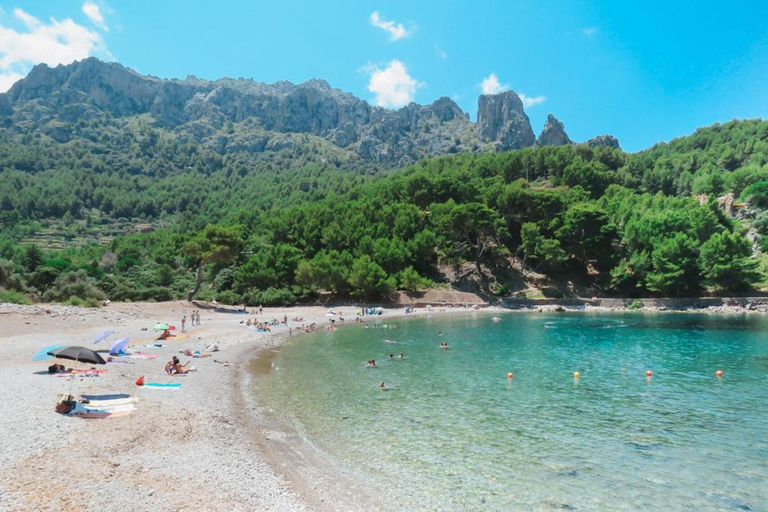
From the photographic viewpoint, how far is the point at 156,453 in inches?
392

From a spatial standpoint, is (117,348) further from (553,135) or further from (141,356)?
(553,135)

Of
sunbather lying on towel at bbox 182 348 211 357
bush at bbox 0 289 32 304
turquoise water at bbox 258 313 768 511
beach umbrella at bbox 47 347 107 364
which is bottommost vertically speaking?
turquoise water at bbox 258 313 768 511

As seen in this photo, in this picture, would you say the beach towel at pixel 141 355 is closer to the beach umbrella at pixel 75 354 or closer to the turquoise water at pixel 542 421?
the beach umbrella at pixel 75 354

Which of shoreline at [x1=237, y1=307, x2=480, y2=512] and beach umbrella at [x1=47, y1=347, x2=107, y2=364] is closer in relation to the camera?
shoreline at [x1=237, y1=307, x2=480, y2=512]

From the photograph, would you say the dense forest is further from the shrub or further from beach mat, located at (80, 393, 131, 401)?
beach mat, located at (80, 393, 131, 401)

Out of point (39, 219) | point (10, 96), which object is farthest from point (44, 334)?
point (10, 96)

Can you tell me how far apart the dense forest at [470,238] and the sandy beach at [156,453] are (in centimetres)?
2927

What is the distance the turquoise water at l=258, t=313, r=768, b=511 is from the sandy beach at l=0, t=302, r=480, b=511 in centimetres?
130

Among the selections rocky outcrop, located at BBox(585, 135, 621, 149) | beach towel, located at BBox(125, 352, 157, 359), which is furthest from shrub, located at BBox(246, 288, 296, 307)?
rocky outcrop, located at BBox(585, 135, 621, 149)

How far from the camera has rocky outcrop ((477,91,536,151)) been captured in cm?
17612

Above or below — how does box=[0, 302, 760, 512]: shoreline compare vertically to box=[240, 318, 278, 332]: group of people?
above

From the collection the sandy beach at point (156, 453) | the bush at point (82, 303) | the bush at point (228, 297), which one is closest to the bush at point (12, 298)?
the bush at point (82, 303)

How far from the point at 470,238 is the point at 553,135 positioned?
123214mm

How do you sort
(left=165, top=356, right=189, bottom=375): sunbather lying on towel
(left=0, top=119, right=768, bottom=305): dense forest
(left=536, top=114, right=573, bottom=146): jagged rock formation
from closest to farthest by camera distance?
(left=165, top=356, right=189, bottom=375): sunbather lying on towel
(left=0, top=119, right=768, bottom=305): dense forest
(left=536, top=114, right=573, bottom=146): jagged rock formation
